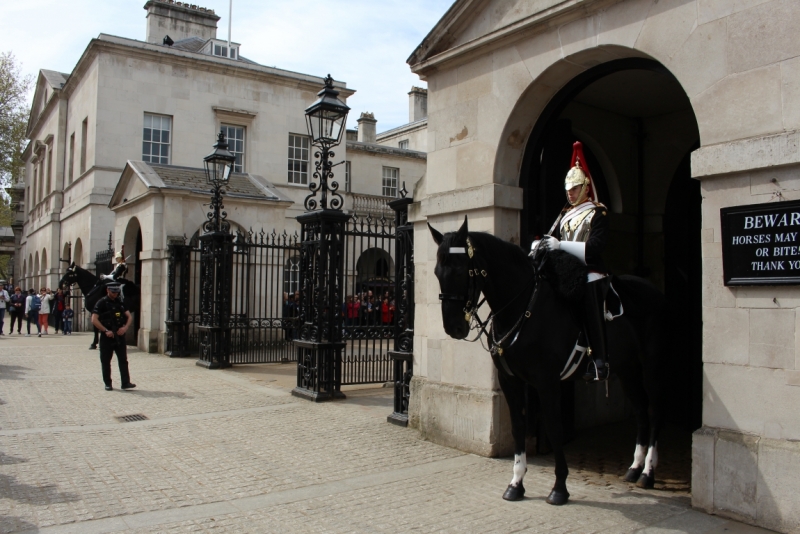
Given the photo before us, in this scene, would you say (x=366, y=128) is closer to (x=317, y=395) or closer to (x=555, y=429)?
(x=317, y=395)

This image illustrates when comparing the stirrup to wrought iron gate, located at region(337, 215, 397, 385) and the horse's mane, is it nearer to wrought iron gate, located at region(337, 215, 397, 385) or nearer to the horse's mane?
the horse's mane

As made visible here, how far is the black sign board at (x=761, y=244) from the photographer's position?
4.48m

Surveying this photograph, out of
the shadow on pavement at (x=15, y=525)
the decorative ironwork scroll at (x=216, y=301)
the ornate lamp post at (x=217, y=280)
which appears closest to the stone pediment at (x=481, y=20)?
the shadow on pavement at (x=15, y=525)

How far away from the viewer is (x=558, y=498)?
5.07 metres

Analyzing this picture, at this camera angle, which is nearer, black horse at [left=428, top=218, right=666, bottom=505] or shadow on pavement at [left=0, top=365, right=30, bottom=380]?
black horse at [left=428, top=218, right=666, bottom=505]

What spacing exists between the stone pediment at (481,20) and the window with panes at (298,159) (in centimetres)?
2235

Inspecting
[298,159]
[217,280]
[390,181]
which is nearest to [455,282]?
[217,280]

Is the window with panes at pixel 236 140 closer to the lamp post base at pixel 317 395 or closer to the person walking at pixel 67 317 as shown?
the person walking at pixel 67 317

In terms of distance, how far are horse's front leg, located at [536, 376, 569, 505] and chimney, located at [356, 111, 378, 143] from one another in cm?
3505

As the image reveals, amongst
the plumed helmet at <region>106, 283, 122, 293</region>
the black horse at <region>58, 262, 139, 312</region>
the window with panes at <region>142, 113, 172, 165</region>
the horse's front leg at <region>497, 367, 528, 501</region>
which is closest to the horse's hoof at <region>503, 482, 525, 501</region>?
the horse's front leg at <region>497, 367, 528, 501</region>

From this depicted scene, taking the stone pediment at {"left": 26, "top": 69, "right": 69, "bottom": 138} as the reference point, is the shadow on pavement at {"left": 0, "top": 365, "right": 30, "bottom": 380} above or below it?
below

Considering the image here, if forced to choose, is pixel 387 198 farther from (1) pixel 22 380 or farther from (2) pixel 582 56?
(2) pixel 582 56

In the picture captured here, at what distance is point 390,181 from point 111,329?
25.0 metres

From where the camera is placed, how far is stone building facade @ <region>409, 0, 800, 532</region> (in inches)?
181
